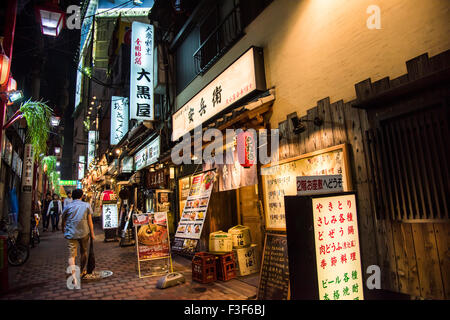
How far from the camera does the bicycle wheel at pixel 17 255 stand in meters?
10.1

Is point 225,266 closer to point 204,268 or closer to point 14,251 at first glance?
point 204,268

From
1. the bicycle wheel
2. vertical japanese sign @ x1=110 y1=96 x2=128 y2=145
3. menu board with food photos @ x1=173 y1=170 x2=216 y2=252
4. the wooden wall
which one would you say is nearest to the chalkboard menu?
the wooden wall

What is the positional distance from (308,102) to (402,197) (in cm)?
309

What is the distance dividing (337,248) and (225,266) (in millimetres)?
4224

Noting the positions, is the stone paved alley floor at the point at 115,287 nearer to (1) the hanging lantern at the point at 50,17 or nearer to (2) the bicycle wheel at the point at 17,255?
(2) the bicycle wheel at the point at 17,255

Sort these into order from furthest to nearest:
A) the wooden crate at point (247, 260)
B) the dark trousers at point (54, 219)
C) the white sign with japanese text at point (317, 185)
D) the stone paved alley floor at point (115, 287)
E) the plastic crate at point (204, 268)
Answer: the dark trousers at point (54, 219)
the wooden crate at point (247, 260)
the plastic crate at point (204, 268)
the stone paved alley floor at point (115, 287)
the white sign with japanese text at point (317, 185)

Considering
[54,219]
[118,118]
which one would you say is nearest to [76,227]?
[118,118]

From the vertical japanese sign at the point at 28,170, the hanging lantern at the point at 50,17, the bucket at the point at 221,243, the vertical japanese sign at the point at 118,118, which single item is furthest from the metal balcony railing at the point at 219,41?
the vertical japanese sign at the point at 118,118

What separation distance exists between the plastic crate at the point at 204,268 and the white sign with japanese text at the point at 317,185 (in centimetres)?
437

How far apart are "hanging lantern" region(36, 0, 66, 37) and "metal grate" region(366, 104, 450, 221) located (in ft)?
41.5

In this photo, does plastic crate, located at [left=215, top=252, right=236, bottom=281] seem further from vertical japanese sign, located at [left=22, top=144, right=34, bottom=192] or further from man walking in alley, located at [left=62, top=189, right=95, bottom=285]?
vertical japanese sign, located at [left=22, top=144, right=34, bottom=192]

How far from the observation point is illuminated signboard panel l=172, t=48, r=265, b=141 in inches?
315
